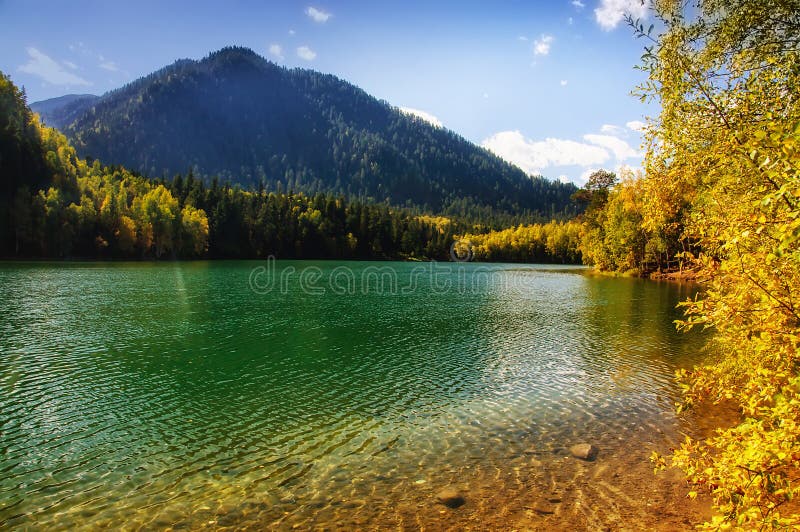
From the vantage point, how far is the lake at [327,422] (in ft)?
35.0

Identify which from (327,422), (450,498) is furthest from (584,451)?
(327,422)

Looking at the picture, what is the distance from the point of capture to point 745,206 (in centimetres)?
859

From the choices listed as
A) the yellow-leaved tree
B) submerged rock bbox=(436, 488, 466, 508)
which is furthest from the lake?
the yellow-leaved tree

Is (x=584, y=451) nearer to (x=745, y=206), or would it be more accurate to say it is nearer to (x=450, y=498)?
(x=450, y=498)

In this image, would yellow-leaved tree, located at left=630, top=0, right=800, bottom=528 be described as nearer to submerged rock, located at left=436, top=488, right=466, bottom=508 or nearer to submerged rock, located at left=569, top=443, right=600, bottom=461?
submerged rock, located at left=569, top=443, right=600, bottom=461

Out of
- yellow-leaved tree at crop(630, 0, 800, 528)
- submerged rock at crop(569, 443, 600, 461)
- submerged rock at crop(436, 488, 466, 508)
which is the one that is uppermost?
yellow-leaved tree at crop(630, 0, 800, 528)

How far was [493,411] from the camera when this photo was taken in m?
17.3

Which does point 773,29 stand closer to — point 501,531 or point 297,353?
point 501,531

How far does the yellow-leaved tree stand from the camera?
6.20 meters

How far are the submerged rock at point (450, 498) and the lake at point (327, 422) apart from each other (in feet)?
0.63

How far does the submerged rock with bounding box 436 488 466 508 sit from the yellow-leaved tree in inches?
194

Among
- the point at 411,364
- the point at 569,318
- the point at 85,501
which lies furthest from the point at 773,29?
the point at 569,318

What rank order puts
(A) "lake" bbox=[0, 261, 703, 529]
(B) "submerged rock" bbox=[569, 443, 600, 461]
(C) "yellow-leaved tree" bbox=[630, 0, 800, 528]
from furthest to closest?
(B) "submerged rock" bbox=[569, 443, 600, 461] → (A) "lake" bbox=[0, 261, 703, 529] → (C) "yellow-leaved tree" bbox=[630, 0, 800, 528]

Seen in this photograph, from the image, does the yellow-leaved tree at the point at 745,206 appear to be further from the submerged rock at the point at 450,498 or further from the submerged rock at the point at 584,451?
the submerged rock at the point at 450,498
